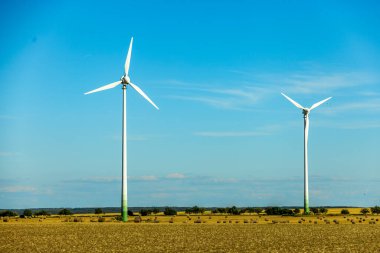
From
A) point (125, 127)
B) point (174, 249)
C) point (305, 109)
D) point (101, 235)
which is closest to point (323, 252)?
point (174, 249)

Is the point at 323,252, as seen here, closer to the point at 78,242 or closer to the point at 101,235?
the point at 78,242

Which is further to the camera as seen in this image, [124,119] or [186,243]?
[124,119]

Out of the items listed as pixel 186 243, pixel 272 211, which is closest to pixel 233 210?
pixel 272 211

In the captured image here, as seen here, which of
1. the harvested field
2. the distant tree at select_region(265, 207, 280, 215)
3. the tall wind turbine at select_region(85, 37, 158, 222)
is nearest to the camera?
the harvested field

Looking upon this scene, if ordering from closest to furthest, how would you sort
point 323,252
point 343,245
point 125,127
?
point 323,252
point 343,245
point 125,127

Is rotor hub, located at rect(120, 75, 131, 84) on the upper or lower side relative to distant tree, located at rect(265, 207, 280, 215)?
upper

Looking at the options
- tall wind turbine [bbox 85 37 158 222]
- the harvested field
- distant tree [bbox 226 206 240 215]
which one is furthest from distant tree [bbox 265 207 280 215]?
the harvested field

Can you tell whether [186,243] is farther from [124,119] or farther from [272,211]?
[272,211]

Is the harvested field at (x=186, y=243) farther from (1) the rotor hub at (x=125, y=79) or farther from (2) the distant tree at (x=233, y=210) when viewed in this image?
(2) the distant tree at (x=233, y=210)

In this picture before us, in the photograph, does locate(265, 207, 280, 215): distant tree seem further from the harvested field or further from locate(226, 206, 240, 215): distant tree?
the harvested field

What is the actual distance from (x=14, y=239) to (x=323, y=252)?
3055 cm

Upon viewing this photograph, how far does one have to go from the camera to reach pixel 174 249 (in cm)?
5006

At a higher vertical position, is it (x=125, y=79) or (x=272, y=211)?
(x=125, y=79)

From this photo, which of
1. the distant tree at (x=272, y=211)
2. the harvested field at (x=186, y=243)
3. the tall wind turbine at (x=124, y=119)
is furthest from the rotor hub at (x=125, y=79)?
the distant tree at (x=272, y=211)
